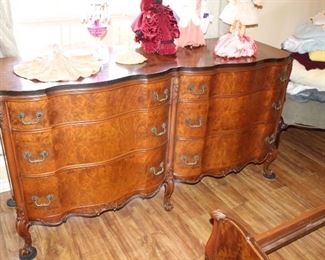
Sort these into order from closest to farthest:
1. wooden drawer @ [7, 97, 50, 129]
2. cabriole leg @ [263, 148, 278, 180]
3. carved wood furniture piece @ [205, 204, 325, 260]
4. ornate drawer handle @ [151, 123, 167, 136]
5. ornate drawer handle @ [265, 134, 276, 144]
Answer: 1. carved wood furniture piece @ [205, 204, 325, 260]
2. wooden drawer @ [7, 97, 50, 129]
3. ornate drawer handle @ [151, 123, 167, 136]
4. ornate drawer handle @ [265, 134, 276, 144]
5. cabriole leg @ [263, 148, 278, 180]

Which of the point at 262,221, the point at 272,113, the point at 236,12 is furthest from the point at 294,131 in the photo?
the point at 236,12

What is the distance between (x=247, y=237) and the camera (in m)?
0.95

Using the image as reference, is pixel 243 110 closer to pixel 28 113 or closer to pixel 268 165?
pixel 268 165

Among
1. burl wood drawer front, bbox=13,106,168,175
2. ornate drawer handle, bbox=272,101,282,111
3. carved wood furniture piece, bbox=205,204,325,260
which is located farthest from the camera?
ornate drawer handle, bbox=272,101,282,111

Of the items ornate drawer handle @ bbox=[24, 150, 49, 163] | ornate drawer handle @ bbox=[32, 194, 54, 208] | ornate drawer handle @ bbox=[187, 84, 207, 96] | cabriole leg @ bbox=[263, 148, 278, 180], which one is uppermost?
ornate drawer handle @ bbox=[187, 84, 207, 96]

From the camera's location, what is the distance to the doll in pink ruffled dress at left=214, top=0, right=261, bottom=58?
6.68 feet

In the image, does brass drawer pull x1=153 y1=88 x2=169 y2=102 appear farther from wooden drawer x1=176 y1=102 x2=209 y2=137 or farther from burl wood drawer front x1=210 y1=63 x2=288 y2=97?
burl wood drawer front x1=210 y1=63 x2=288 y2=97

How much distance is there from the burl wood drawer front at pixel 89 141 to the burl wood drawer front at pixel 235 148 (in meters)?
0.40

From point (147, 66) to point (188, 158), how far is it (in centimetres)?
63

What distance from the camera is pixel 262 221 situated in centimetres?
218

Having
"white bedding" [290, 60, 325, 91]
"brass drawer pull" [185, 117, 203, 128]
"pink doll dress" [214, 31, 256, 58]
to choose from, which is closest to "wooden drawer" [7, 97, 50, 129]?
"brass drawer pull" [185, 117, 203, 128]

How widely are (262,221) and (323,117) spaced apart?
902 mm

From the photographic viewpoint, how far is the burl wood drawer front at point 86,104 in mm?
1487

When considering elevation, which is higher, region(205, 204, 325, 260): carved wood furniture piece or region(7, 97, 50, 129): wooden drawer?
region(7, 97, 50, 129): wooden drawer
